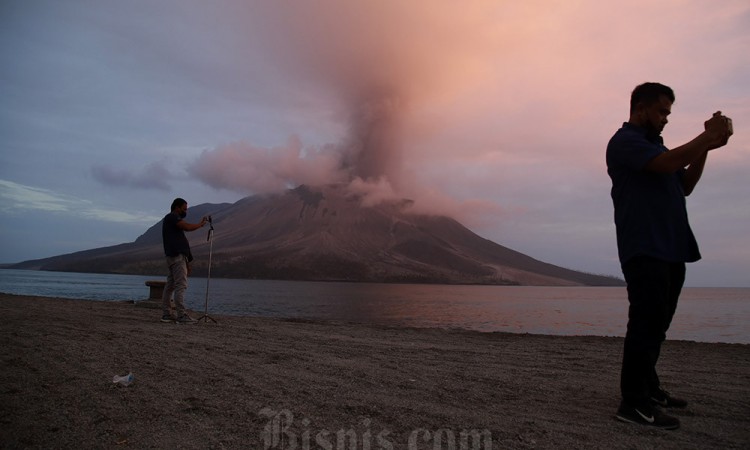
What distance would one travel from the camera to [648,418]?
125 inches

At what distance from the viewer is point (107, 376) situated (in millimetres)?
4035

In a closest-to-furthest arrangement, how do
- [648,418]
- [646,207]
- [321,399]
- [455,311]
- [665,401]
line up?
1. [648,418]
2. [646,207]
3. [321,399]
4. [665,401]
5. [455,311]

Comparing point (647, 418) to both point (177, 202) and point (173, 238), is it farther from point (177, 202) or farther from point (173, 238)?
point (177, 202)

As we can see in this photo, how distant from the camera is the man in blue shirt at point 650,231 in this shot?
3248mm

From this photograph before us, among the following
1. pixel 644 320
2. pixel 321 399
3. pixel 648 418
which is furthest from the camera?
pixel 321 399

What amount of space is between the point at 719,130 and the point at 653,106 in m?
0.57

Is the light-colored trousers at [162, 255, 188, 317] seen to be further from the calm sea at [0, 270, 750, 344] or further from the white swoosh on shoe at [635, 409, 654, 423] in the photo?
the white swoosh on shoe at [635, 409, 654, 423]

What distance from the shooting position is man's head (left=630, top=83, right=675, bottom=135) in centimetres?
367

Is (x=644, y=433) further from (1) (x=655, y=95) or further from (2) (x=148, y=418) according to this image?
(2) (x=148, y=418)

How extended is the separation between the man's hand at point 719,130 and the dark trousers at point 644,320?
3.03 ft

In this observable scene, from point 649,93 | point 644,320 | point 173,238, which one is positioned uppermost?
point 649,93

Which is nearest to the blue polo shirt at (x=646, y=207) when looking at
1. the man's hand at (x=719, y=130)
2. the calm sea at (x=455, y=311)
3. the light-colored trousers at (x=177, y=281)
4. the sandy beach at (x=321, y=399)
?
the man's hand at (x=719, y=130)

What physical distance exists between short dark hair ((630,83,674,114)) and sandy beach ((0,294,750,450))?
2477 mm

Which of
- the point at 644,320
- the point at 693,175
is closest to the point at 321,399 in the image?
the point at 644,320
